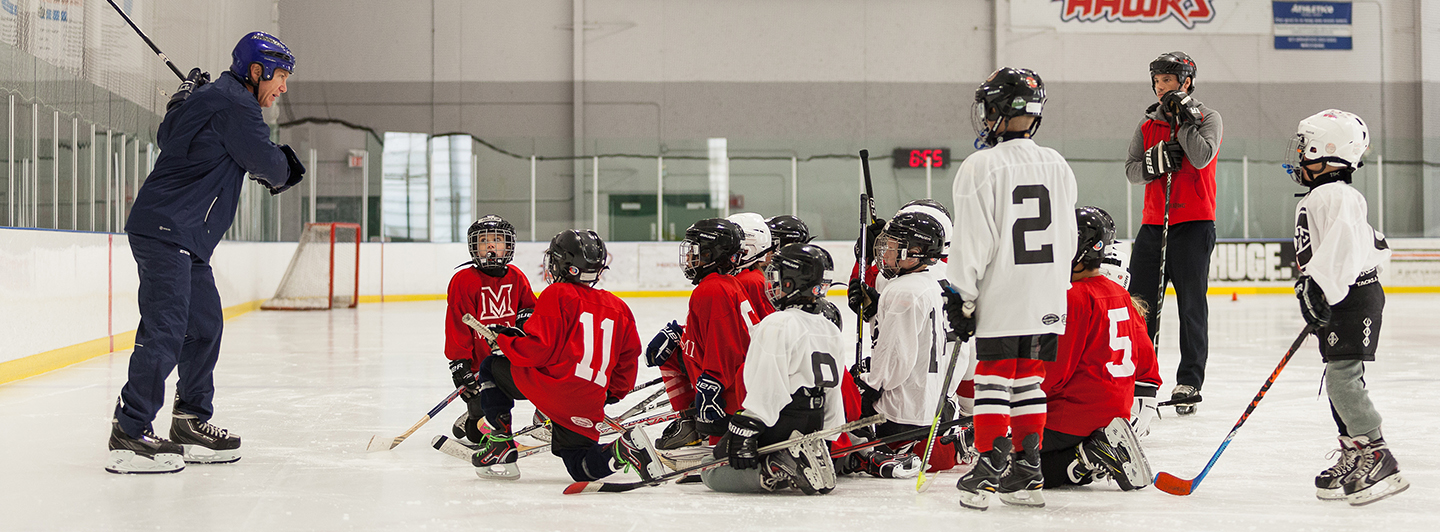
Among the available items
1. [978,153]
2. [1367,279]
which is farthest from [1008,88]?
[1367,279]

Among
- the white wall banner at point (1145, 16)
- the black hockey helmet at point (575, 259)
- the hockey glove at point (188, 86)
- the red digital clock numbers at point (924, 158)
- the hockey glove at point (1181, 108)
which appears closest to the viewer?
the black hockey helmet at point (575, 259)

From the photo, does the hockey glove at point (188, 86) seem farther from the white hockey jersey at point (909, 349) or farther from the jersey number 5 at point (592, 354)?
the white hockey jersey at point (909, 349)

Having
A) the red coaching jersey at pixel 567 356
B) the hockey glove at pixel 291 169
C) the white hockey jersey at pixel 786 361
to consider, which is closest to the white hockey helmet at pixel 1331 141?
the white hockey jersey at pixel 786 361

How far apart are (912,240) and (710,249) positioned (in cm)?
64

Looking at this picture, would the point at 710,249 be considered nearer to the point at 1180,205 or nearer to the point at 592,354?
the point at 592,354

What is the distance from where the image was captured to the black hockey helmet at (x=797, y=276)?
2727 millimetres

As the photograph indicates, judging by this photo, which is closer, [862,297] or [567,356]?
[567,356]

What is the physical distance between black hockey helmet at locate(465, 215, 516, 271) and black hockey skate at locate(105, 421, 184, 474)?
3.47 ft

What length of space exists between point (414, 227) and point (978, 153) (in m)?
12.0

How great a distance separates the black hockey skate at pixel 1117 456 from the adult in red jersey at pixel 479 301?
1.78 meters

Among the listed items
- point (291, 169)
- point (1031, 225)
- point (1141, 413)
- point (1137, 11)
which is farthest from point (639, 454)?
point (1137, 11)

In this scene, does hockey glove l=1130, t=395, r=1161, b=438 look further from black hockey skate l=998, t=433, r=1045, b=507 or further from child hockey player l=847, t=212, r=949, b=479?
black hockey skate l=998, t=433, r=1045, b=507

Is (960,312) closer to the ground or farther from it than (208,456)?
farther from it

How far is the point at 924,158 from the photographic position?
15.3 m
